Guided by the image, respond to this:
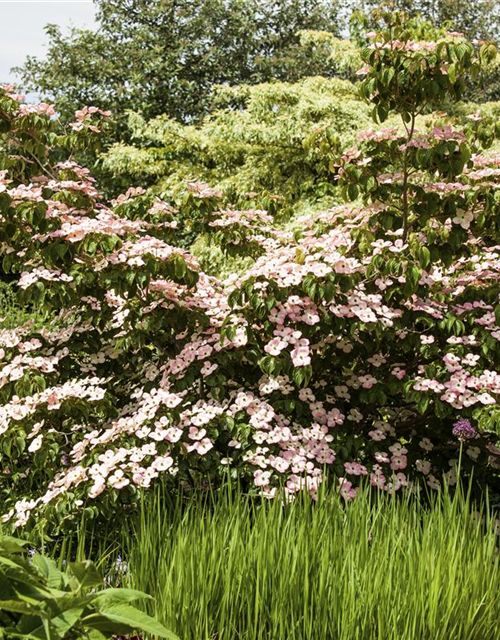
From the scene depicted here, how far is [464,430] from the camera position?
3533 millimetres

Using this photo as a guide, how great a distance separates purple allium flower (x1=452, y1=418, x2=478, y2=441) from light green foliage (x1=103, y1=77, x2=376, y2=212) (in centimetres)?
447

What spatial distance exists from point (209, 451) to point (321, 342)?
687 mm

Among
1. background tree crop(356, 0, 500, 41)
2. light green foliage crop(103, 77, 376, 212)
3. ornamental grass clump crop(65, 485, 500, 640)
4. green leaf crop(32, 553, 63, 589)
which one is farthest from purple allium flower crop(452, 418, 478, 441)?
background tree crop(356, 0, 500, 41)

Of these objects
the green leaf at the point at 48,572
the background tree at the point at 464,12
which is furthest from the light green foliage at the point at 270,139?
the background tree at the point at 464,12

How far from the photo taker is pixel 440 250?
347 centimetres

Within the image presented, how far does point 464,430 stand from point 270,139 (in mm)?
5430

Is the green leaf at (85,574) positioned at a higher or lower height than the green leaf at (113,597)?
higher

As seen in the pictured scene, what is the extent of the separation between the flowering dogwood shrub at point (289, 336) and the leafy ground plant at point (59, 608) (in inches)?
71.2

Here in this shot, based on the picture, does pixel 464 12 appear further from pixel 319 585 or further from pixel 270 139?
pixel 319 585

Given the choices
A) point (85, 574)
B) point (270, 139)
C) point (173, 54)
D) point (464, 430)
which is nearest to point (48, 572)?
point (85, 574)

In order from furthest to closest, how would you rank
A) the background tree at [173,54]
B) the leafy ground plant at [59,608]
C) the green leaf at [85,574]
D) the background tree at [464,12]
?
the background tree at [464,12]
the background tree at [173,54]
the green leaf at [85,574]
the leafy ground plant at [59,608]

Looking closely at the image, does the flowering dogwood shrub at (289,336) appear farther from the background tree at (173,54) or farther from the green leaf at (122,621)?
the background tree at (173,54)

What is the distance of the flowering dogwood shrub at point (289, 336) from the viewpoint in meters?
3.17

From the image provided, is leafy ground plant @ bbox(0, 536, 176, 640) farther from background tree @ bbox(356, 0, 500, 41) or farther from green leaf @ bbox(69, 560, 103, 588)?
background tree @ bbox(356, 0, 500, 41)
